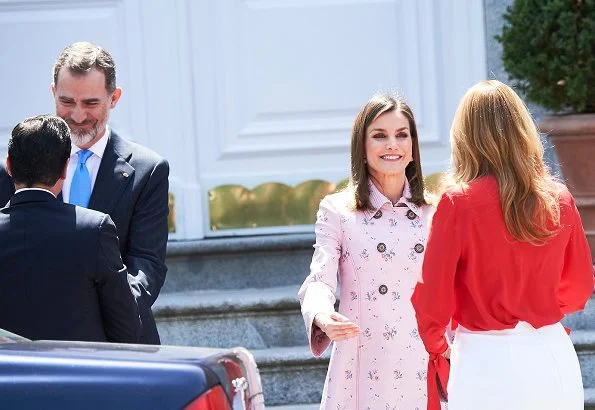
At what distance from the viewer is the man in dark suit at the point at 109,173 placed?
3951 mm

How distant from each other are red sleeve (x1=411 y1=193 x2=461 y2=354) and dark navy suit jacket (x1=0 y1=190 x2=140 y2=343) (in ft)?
2.79

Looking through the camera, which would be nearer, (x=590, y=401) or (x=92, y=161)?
(x=92, y=161)

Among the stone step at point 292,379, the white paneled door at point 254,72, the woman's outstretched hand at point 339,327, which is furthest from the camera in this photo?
the white paneled door at point 254,72

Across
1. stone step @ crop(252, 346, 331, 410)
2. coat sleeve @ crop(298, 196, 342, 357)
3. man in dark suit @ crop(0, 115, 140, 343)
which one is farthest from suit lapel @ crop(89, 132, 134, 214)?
stone step @ crop(252, 346, 331, 410)

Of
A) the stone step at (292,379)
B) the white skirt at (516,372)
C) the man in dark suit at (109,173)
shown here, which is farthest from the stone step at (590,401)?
the man in dark suit at (109,173)

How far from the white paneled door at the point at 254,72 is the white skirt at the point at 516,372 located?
301cm

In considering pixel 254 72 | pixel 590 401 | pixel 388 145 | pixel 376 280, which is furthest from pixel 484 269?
pixel 254 72

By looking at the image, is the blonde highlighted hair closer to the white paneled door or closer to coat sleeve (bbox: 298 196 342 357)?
coat sleeve (bbox: 298 196 342 357)

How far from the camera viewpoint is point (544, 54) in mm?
5848

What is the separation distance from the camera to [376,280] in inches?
160

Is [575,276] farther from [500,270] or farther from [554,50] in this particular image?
[554,50]

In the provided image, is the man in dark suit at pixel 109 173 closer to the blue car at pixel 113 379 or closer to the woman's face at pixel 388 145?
the woman's face at pixel 388 145

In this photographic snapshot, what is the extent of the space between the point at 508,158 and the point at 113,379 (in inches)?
58.0

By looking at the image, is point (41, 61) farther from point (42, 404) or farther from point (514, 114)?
point (42, 404)
